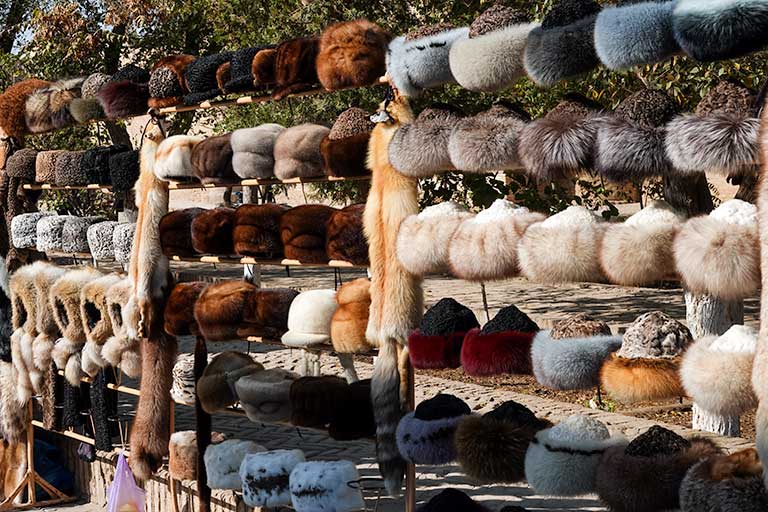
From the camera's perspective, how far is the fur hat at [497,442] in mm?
3754

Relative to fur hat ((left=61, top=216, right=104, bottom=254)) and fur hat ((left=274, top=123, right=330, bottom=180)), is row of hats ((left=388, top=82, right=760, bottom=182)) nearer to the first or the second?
fur hat ((left=274, top=123, right=330, bottom=180))

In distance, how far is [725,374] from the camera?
2.96 m

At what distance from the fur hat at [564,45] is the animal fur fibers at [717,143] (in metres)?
0.50

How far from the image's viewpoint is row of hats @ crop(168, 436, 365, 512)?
4.41 metres

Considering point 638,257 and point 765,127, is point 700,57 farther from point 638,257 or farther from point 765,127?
point 638,257

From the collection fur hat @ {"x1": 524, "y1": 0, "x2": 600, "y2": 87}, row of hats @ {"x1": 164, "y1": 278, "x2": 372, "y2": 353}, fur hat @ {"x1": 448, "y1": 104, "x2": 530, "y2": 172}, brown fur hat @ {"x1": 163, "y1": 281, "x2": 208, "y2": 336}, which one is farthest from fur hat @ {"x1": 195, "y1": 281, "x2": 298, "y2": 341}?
fur hat @ {"x1": 524, "y1": 0, "x2": 600, "y2": 87}

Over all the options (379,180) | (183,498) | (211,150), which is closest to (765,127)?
(379,180)

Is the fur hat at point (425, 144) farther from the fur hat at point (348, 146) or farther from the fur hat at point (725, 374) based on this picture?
the fur hat at point (725, 374)

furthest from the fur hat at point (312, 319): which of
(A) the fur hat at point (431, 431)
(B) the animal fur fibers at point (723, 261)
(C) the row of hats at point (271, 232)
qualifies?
(B) the animal fur fibers at point (723, 261)

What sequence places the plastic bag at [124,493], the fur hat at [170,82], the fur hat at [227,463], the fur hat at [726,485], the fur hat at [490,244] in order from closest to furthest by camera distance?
1. the fur hat at [726,485]
2. the fur hat at [490,244]
3. the fur hat at [227,463]
4. the fur hat at [170,82]
5. the plastic bag at [124,493]

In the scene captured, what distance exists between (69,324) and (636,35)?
4.12 meters

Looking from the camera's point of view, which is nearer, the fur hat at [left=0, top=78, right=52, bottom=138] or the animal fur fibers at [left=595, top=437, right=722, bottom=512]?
the animal fur fibers at [left=595, top=437, right=722, bottom=512]

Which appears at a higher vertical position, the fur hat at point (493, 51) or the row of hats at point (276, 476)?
the fur hat at point (493, 51)

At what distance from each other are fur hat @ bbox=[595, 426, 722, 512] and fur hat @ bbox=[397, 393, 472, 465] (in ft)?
2.60
